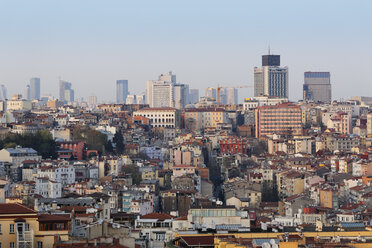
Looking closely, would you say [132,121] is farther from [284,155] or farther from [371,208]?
[371,208]

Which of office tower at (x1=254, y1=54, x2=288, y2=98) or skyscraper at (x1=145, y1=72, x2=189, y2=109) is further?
skyscraper at (x1=145, y1=72, x2=189, y2=109)

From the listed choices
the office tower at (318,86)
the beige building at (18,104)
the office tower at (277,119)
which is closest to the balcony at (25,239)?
the office tower at (277,119)

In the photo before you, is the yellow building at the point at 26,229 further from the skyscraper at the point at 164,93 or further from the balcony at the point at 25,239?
the skyscraper at the point at 164,93

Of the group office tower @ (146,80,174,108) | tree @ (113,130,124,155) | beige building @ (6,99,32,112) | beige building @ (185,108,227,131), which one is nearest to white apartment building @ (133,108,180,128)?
beige building @ (185,108,227,131)

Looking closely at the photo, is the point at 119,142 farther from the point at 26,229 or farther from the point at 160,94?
the point at 160,94

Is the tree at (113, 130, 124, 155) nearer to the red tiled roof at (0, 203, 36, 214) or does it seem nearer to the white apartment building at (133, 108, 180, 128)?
the white apartment building at (133, 108, 180, 128)

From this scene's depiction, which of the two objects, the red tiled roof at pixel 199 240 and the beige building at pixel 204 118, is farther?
the beige building at pixel 204 118

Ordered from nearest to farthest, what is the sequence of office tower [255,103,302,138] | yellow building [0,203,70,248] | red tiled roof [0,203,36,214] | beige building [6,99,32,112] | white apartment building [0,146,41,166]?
yellow building [0,203,70,248] → red tiled roof [0,203,36,214] → white apartment building [0,146,41,166] → office tower [255,103,302,138] → beige building [6,99,32,112]
